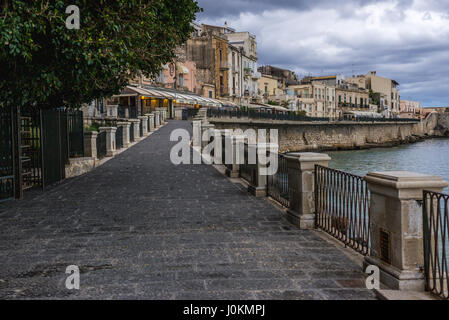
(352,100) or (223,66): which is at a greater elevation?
(223,66)

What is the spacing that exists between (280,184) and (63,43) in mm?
5022

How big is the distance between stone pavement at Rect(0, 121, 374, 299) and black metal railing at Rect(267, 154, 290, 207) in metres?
0.32

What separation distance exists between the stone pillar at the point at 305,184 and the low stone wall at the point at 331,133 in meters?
30.4

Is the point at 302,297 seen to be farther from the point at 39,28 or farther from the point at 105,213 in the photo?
the point at 39,28

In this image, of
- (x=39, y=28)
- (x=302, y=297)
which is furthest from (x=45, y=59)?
(x=302, y=297)

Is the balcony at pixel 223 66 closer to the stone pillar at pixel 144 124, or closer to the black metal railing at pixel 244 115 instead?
the black metal railing at pixel 244 115

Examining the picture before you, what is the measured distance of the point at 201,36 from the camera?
195 feet

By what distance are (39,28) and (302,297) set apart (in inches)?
252

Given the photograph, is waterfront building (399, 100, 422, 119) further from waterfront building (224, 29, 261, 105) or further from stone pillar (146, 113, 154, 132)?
stone pillar (146, 113, 154, 132)

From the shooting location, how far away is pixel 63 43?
7.66 meters

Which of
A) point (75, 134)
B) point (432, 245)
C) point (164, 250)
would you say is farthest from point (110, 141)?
point (432, 245)

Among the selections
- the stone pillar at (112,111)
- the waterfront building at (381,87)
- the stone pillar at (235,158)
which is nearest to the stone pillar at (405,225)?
the stone pillar at (235,158)

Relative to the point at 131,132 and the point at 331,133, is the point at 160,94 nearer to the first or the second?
the point at 131,132
